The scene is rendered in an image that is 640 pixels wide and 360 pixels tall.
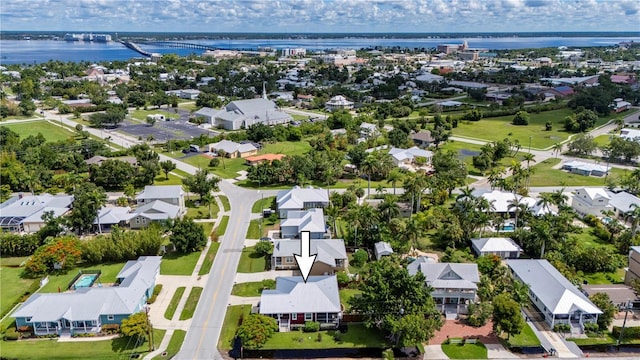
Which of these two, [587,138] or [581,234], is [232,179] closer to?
[581,234]

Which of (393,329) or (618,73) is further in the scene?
(618,73)

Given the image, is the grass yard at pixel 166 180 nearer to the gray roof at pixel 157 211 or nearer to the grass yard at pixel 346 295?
the gray roof at pixel 157 211

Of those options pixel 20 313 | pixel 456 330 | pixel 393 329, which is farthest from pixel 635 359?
pixel 20 313

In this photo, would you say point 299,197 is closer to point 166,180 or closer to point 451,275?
point 451,275

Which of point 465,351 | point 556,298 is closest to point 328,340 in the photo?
point 465,351

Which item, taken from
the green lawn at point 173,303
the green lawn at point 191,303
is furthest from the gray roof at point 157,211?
the green lawn at point 191,303

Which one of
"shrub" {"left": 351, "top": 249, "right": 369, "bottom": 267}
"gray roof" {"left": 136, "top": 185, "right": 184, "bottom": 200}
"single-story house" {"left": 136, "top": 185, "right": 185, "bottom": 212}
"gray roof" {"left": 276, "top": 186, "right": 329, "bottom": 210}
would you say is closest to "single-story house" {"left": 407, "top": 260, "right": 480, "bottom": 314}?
"shrub" {"left": 351, "top": 249, "right": 369, "bottom": 267}
